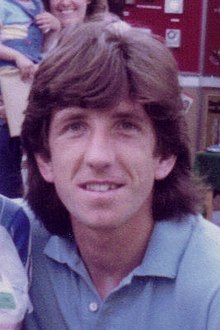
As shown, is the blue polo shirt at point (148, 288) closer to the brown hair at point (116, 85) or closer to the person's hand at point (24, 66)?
the brown hair at point (116, 85)

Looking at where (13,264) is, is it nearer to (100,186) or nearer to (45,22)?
(100,186)

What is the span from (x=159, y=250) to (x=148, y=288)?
4.1 inches

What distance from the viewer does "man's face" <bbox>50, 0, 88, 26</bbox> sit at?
13.0 ft

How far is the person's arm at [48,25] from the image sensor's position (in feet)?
12.4

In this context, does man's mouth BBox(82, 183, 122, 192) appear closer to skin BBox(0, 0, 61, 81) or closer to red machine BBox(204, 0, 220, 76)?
skin BBox(0, 0, 61, 81)

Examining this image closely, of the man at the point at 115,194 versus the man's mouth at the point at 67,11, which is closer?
the man at the point at 115,194

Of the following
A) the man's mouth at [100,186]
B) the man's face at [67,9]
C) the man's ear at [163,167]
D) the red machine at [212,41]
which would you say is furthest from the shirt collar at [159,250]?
the red machine at [212,41]

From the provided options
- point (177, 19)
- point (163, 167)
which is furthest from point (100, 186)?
point (177, 19)

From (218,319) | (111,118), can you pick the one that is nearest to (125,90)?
(111,118)

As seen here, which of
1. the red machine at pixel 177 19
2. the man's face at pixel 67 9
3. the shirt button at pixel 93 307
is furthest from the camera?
the red machine at pixel 177 19

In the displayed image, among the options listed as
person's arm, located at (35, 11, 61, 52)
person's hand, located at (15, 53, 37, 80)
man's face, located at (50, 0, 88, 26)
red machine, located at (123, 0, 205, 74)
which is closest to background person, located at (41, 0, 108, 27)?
man's face, located at (50, 0, 88, 26)

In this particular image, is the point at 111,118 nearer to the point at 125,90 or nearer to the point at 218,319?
the point at 125,90

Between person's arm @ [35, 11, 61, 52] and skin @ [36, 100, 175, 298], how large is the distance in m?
1.84

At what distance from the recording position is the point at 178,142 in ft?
6.99
